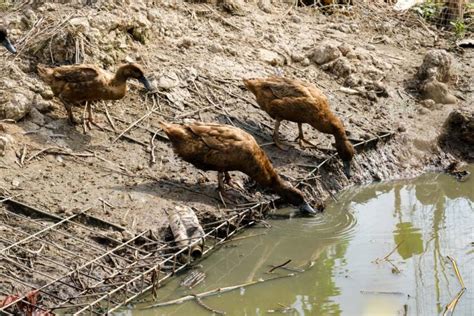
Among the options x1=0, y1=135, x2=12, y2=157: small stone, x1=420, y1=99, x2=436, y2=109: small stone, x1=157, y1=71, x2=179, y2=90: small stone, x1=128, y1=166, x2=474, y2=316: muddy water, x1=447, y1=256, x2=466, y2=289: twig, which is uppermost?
x1=157, y1=71, x2=179, y2=90: small stone

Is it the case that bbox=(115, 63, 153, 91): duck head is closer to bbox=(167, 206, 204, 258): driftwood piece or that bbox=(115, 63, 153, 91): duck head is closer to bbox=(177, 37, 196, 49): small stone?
bbox=(167, 206, 204, 258): driftwood piece

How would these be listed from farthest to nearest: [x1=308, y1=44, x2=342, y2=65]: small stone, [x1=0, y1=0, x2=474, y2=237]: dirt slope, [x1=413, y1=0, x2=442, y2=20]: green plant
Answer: [x1=413, y1=0, x2=442, y2=20]: green plant, [x1=308, y1=44, x2=342, y2=65]: small stone, [x1=0, y1=0, x2=474, y2=237]: dirt slope

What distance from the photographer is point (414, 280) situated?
8.20 metres

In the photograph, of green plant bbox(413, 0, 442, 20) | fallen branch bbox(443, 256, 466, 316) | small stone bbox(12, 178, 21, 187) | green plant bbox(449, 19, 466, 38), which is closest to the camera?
fallen branch bbox(443, 256, 466, 316)

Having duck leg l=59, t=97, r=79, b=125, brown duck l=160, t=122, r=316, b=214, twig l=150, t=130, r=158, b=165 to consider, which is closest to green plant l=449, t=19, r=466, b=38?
brown duck l=160, t=122, r=316, b=214

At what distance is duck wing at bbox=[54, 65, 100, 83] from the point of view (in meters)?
9.49

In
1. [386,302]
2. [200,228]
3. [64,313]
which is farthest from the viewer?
[200,228]

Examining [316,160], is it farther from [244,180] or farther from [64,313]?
[64,313]

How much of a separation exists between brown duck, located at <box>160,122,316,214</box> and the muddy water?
0.61 metres

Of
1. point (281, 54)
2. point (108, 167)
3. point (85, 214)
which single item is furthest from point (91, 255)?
point (281, 54)

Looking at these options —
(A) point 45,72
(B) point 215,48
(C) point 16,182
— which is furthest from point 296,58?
(C) point 16,182

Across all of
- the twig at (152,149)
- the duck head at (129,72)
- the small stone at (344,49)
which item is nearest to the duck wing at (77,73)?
the duck head at (129,72)

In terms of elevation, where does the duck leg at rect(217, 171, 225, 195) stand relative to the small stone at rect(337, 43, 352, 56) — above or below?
below

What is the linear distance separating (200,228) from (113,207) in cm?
86
